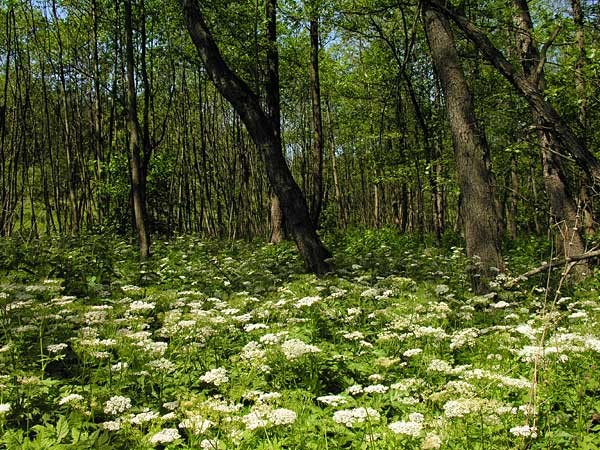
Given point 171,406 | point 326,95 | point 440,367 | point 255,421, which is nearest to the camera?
point 255,421

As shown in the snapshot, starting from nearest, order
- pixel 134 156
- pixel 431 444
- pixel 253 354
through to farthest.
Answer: pixel 431 444 → pixel 253 354 → pixel 134 156

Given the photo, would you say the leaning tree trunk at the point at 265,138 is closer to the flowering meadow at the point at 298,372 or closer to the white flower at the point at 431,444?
the flowering meadow at the point at 298,372

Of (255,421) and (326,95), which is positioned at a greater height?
(326,95)

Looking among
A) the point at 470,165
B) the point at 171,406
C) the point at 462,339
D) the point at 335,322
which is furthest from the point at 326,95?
the point at 171,406

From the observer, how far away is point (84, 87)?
25672 mm

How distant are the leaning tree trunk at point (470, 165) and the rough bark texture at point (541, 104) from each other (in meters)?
2.39

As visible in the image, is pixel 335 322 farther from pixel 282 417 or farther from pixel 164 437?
pixel 164 437

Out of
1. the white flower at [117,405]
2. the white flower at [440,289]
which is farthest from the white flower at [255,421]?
the white flower at [440,289]

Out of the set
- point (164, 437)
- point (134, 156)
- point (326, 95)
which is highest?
point (326, 95)

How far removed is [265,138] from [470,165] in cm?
398

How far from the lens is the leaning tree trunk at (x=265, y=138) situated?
8945mm

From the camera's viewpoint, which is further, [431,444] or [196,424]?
[196,424]

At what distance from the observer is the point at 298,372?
4.39 metres

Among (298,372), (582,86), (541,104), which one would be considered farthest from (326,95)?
(298,372)
